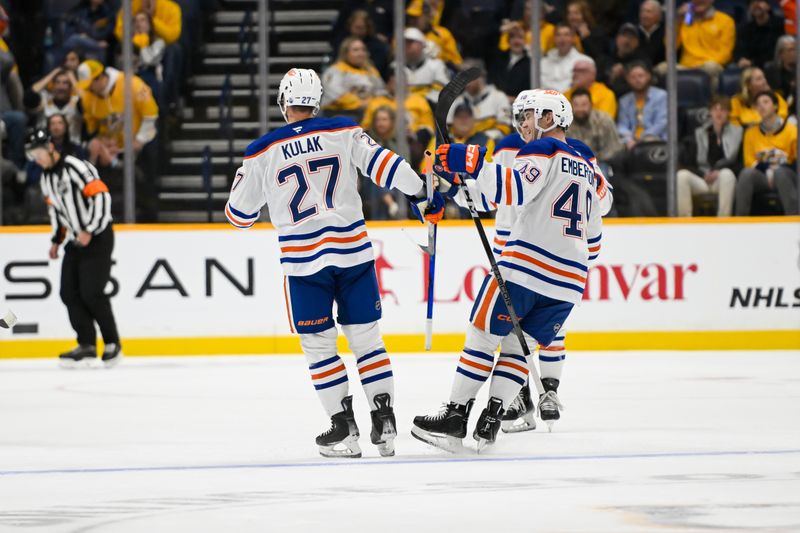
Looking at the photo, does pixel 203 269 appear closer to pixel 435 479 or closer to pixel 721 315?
pixel 721 315

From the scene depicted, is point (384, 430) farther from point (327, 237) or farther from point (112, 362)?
point (112, 362)

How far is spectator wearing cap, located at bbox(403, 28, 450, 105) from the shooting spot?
10.3 meters

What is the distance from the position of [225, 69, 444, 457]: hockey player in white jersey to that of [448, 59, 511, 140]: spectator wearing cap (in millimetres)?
5564

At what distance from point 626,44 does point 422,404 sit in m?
4.74

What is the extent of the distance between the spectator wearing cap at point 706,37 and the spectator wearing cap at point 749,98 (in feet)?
0.64

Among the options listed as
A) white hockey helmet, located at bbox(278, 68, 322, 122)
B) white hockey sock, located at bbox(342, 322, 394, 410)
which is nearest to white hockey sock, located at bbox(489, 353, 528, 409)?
white hockey sock, located at bbox(342, 322, 394, 410)

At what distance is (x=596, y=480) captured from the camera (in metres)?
4.14

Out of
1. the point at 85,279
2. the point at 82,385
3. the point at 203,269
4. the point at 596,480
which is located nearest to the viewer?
the point at 596,480

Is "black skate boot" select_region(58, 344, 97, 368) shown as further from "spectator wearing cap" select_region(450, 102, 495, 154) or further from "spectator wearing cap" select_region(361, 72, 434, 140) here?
"spectator wearing cap" select_region(450, 102, 495, 154)

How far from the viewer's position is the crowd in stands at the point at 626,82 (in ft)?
33.3

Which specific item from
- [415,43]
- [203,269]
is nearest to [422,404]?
[203,269]

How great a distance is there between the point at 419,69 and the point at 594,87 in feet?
4.03

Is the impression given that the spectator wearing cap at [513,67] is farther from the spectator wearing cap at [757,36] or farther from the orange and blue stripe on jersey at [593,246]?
the orange and blue stripe on jersey at [593,246]

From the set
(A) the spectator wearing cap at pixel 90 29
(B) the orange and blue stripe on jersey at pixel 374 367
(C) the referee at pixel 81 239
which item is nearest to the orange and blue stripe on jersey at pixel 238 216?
(B) the orange and blue stripe on jersey at pixel 374 367
